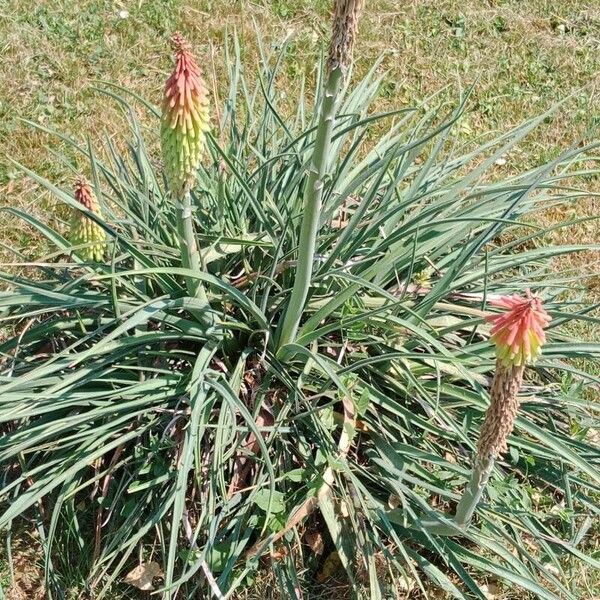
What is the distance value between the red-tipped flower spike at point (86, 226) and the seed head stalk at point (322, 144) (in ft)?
2.03

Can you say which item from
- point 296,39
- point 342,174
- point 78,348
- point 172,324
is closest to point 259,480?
point 172,324

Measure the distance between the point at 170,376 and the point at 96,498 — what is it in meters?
0.52

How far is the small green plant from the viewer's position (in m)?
2.56

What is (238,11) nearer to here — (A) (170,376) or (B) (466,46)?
(B) (466,46)

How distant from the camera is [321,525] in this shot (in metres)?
2.83

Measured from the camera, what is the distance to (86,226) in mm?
2635

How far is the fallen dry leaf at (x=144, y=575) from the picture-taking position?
2713mm

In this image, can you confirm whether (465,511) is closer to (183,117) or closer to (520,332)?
(520,332)

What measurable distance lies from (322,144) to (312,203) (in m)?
0.20

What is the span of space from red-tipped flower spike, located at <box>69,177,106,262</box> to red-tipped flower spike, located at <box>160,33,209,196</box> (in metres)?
0.49

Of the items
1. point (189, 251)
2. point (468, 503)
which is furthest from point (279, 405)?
point (468, 503)

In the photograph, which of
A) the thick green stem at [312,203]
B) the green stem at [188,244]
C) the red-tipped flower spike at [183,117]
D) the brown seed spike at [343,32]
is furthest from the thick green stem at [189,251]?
the brown seed spike at [343,32]

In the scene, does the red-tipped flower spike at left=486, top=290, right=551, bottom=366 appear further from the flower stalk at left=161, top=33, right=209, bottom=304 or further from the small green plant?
the flower stalk at left=161, top=33, right=209, bottom=304

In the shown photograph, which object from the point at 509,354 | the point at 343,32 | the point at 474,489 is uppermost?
the point at 343,32
